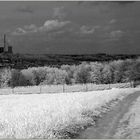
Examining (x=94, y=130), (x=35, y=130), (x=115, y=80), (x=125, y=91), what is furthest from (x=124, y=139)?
(x=125, y=91)

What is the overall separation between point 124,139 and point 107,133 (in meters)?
0.72

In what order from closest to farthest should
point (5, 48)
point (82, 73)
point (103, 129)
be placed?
1. point (103, 129)
2. point (5, 48)
3. point (82, 73)

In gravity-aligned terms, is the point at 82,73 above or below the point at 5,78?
above

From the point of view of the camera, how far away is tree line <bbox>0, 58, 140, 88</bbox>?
13500 mm

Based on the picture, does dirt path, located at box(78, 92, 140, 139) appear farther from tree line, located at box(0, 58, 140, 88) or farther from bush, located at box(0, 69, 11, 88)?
bush, located at box(0, 69, 11, 88)

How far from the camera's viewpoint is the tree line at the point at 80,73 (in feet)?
44.3

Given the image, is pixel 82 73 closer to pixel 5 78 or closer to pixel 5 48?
pixel 5 48

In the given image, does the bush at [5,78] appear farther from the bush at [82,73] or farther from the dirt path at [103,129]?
the dirt path at [103,129]

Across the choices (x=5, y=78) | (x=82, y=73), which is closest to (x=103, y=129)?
(x=82, y=73)

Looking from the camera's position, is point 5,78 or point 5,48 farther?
point 5,78

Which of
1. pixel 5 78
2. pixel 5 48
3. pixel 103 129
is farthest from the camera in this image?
pixel 5 78

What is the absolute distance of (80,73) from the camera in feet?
46.4

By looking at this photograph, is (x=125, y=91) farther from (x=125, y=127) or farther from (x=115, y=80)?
(x=125, y=127)

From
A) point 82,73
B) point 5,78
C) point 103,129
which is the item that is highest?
point 82,73
